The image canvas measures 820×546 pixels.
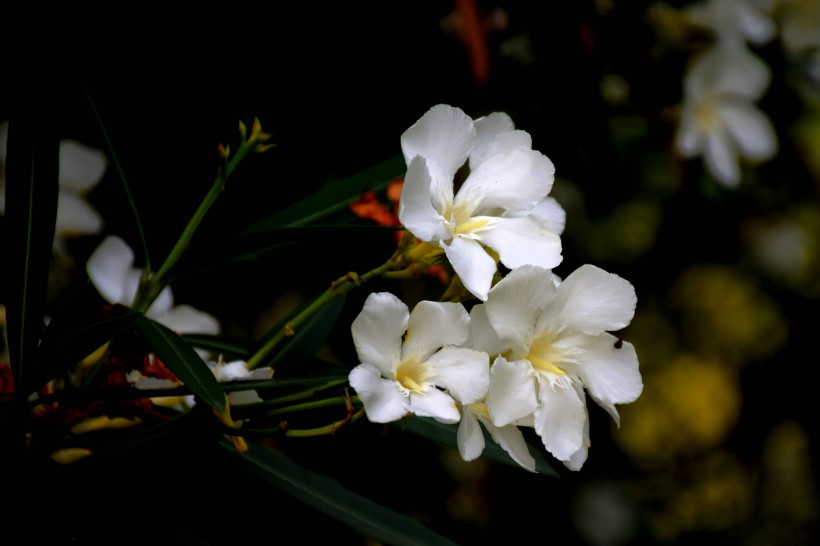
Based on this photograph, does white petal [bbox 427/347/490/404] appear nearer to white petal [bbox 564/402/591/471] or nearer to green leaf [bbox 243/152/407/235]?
white petal [bbox 564/402/591/471]

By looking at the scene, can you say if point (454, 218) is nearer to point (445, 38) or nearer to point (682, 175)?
point (445, 38)

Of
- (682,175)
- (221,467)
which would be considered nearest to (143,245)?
(221,467)

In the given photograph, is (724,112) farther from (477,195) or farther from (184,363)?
(184,363)

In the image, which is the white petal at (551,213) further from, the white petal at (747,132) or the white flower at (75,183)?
the white petal at (747,132)

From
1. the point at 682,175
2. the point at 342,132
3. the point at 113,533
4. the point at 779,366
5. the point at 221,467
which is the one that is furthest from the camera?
the point at 779,366

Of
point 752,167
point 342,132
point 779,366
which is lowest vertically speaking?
point 779,366

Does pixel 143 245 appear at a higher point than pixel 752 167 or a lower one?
higher
